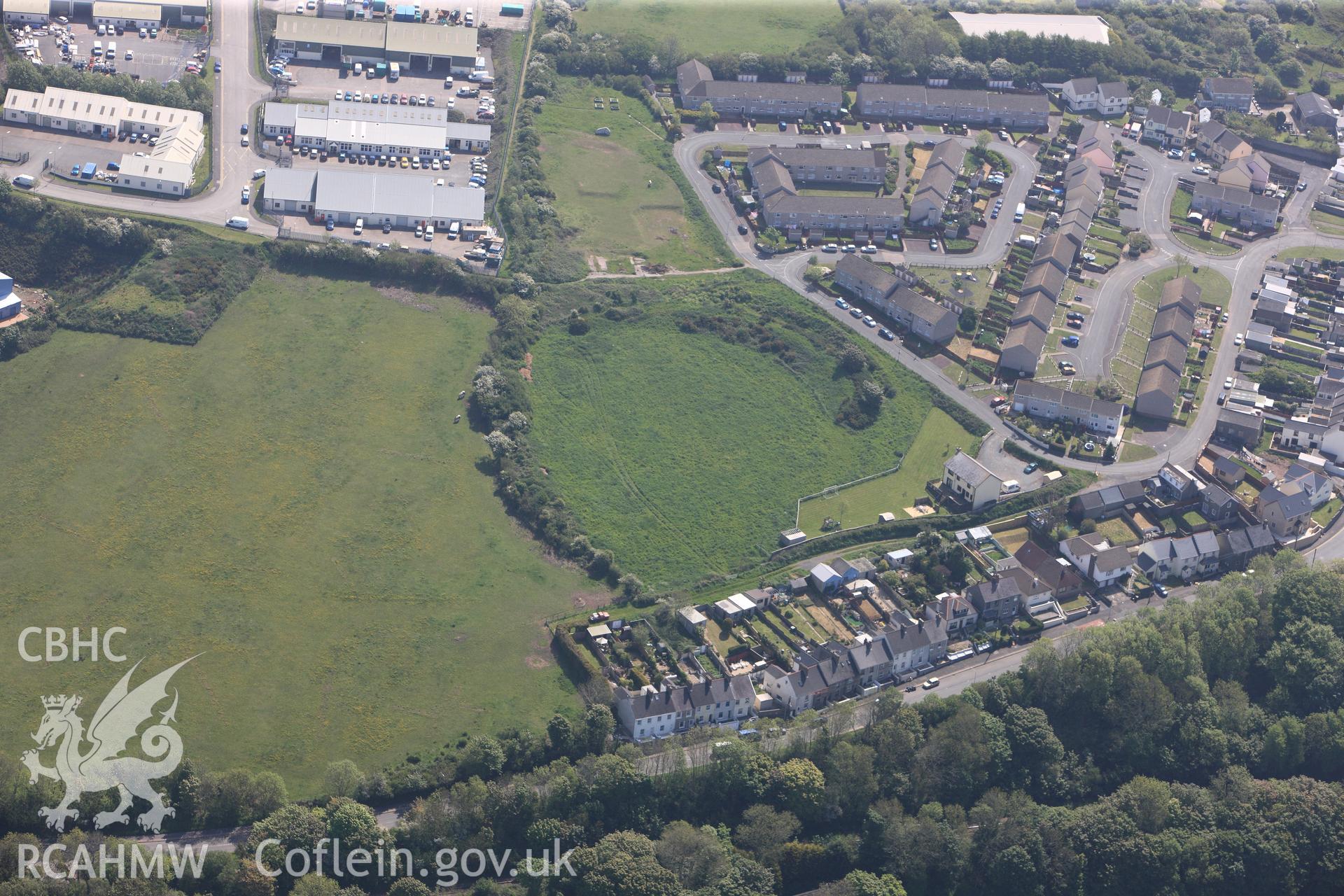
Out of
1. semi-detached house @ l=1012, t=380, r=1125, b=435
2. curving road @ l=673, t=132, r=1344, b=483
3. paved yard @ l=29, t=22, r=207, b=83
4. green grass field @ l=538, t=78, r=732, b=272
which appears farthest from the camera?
paved yard @ l=29, t=22, r=207, b=83

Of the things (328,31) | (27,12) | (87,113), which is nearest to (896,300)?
(328,31)

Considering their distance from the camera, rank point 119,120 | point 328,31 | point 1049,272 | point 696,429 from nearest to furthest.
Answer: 1. point 696,429
2. point 1049,272
3. point 119,120
4. point 328,31

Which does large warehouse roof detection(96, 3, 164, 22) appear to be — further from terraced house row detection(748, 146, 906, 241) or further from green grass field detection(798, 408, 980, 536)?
green grass field detection(798, 408, 980, 536)

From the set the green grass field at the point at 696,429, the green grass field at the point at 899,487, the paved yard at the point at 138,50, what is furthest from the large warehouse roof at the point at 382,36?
the green grass field at the point at 899,487

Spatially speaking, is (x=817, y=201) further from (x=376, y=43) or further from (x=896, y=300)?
(x=376, y=43)

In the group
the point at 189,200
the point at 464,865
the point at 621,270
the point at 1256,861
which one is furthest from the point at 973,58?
the point at 464,865

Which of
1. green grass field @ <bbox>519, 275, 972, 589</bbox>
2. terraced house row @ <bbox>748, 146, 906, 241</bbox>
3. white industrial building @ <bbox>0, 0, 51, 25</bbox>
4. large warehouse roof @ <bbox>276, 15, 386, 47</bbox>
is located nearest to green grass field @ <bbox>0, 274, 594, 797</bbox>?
green grass field @ <bbox>519, 275, 972, 589</bbox>

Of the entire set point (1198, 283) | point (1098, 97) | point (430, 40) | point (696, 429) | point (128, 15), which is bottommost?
point (696, 429)
